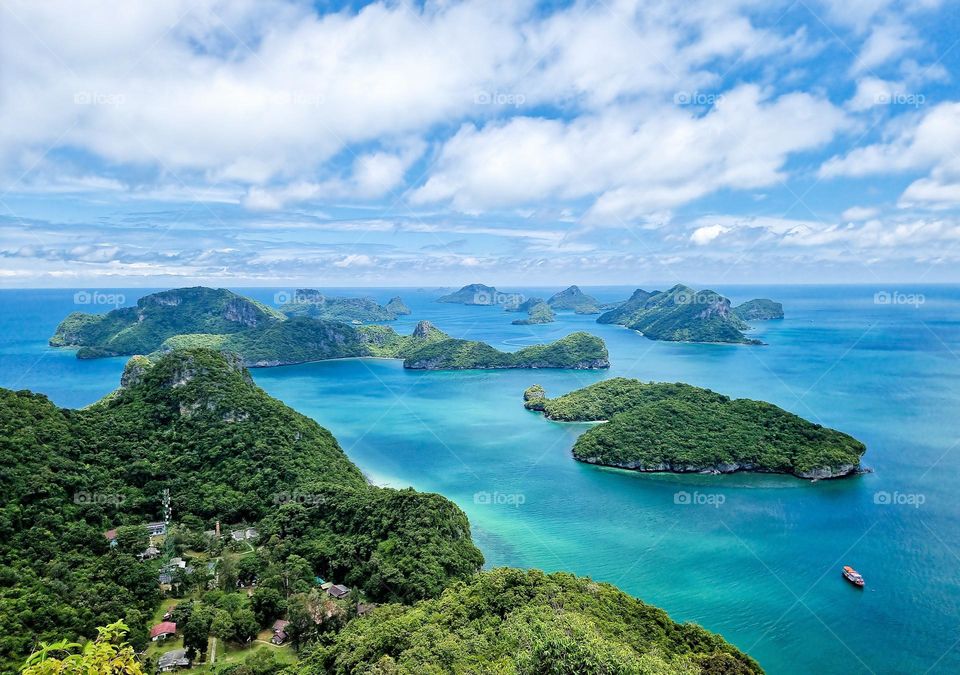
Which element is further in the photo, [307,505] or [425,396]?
[425,396]

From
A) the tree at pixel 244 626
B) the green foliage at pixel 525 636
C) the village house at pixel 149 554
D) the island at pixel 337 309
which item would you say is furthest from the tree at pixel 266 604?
the island at pixel 337 309

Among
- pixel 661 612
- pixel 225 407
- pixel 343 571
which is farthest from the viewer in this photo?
pixel 225 407

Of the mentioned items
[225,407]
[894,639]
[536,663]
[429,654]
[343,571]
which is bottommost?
[894,639]

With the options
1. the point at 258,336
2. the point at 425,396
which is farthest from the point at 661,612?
the point at 258,336

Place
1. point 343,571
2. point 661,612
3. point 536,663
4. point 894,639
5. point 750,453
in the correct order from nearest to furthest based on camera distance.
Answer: point 536,663
point 661,612
point 894,639
point 343,571
point 750,453

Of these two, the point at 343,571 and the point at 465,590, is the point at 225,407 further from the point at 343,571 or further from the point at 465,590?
the point at 465,590

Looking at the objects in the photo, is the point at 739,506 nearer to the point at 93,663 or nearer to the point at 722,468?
the point at 722,468

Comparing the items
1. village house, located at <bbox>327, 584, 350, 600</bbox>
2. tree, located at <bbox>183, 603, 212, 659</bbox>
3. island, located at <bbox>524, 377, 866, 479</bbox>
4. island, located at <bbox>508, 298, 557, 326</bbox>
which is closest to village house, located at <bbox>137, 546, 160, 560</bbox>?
tree, located at <bbox>183, 603, 212, 659</bbox>

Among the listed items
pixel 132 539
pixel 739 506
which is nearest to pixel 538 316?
pixel 739 506
